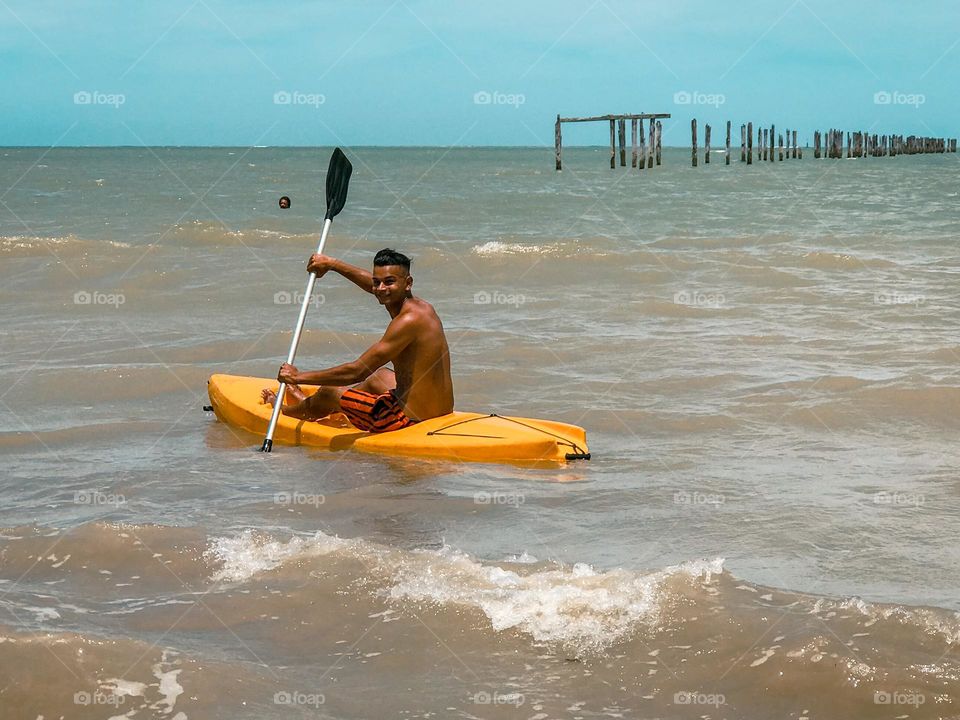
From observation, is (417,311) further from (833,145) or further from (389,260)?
(833,145)

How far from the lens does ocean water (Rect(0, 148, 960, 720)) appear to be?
3.21 m

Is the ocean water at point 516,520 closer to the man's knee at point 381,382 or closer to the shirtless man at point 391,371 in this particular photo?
the shirtless man at point 391,371

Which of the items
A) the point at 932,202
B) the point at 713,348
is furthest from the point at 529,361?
the point at 932,202

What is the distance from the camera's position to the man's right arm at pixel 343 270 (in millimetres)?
5977

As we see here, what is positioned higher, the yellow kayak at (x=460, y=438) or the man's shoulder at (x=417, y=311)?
the man's shoulder at (x=417, y=311)

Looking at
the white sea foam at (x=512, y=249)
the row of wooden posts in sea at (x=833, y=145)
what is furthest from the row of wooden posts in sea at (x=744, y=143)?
the white sea foam at (x=512, y=249)

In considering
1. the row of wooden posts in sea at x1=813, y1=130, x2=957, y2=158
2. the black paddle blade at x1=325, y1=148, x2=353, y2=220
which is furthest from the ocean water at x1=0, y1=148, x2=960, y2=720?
the row of wooden posts in sea at x1=813, y1=130, x2=957, y2=158

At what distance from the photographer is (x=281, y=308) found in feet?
37.9

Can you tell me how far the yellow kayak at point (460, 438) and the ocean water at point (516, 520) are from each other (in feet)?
0.32

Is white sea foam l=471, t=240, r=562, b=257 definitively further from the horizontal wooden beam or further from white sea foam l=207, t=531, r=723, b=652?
the horizontal wooden beam

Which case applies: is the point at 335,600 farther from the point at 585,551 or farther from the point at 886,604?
the point at 886,604

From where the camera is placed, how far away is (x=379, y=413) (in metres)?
5.99

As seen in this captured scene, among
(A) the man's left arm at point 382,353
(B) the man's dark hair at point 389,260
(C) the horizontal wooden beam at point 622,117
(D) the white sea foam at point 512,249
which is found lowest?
(A) the man's left arm at point 382,353

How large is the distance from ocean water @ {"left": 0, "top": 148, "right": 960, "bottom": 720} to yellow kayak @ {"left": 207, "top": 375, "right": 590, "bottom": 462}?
0.32ft
